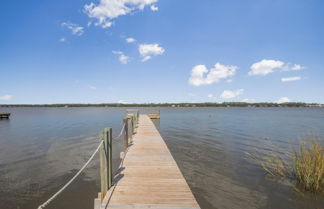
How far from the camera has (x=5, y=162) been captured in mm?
8555

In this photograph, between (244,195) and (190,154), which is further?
(190,154)

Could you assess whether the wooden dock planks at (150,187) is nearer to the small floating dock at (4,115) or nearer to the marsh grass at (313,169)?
the marsh grass at (313,169)

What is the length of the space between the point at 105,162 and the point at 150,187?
1.40 metres

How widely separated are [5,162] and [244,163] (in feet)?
42.4

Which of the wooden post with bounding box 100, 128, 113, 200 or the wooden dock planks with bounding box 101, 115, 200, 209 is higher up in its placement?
the wooden post with bounding box 100, 128, 113, 200

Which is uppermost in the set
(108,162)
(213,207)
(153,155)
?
(108,162)

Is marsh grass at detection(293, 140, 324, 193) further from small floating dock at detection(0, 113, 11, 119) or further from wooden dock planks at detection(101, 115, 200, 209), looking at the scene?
small floating dock at detection(0, 113, 11, 119)

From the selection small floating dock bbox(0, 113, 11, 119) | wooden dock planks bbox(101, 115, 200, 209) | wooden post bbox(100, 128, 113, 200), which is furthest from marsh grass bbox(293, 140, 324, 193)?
small floating dock bbox(0, 113, 11, 119)

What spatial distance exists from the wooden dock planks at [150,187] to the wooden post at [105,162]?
7.8 inches

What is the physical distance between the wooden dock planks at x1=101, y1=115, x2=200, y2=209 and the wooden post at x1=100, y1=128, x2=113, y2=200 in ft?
0.65

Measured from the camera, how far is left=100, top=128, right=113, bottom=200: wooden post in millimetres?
3768

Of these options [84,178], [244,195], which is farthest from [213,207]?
[84,178]

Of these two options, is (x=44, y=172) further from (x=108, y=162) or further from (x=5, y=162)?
(x=108, y=162)

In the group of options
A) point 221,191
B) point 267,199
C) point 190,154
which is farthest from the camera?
point 190,154
